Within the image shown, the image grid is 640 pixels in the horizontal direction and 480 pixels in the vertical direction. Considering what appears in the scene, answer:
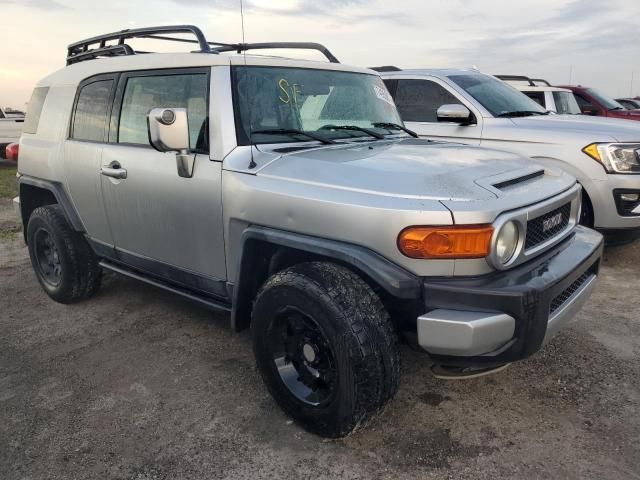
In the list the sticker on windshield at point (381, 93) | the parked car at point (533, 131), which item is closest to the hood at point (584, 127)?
the parked car at point (533, 131)

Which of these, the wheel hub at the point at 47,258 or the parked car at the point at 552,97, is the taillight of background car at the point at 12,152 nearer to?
the wheel hub at the point at 47,258

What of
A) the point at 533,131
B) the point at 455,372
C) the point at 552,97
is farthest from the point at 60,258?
the point at 552,97

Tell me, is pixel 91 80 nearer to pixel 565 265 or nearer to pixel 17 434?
pixel 17 434

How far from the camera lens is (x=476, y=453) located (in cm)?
261

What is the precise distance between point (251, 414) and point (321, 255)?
101 cm

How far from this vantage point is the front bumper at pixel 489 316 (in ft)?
7.45

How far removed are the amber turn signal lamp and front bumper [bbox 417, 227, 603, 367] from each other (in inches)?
4.7

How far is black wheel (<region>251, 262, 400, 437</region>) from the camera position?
2.41m

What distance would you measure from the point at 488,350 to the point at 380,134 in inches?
69.0

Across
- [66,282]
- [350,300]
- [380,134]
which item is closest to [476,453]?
[350,300]

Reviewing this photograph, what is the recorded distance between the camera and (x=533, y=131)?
5629mm

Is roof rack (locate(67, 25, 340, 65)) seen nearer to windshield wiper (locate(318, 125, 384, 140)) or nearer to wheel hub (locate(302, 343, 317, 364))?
windshield wiper (locate(318, 125, 384, 140))

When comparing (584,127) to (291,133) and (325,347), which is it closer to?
(291,133)

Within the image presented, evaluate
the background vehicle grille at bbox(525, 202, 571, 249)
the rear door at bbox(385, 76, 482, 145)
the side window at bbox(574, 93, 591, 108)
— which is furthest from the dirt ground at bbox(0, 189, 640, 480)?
the side window at bbox(574, 93, 591, 108)
